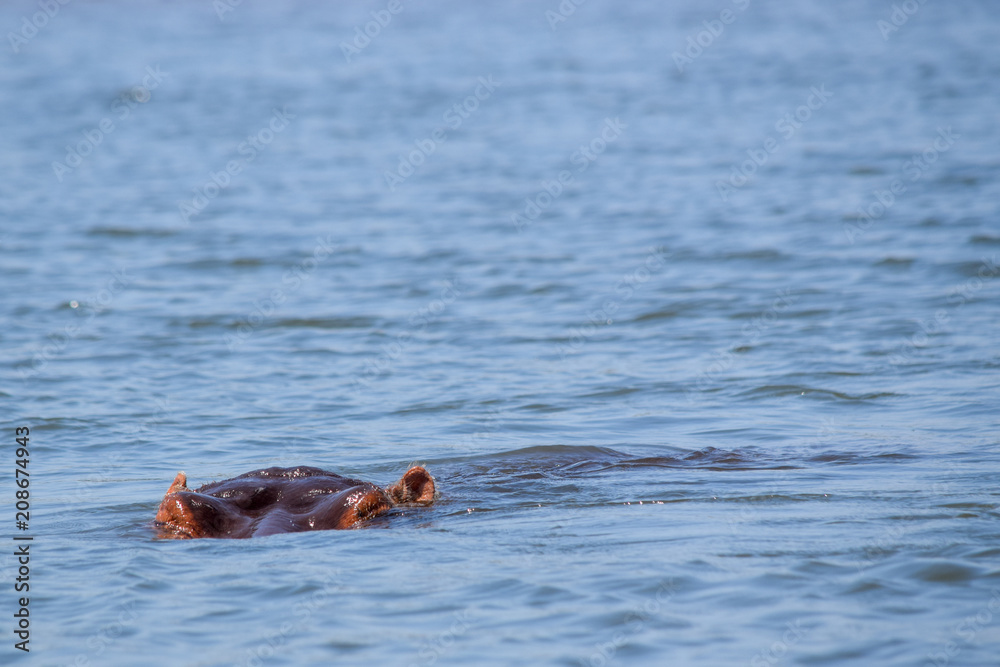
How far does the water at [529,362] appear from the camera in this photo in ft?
→ 17.0

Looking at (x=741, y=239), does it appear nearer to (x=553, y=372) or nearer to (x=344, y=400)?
(x=553, y=372)

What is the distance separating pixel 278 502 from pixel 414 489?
668 mm

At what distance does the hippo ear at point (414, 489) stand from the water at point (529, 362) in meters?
0.08

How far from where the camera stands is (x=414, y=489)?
20.9 ft

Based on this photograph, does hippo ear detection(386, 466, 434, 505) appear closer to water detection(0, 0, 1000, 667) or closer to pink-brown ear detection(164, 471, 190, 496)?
water detection(0, 0, 1000, 667)

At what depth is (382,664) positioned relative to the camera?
15.6 ft

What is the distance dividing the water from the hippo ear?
0.08 metres

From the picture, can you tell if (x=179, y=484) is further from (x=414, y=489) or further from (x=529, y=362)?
(x=529, y=362)

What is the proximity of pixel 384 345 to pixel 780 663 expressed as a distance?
724 cm

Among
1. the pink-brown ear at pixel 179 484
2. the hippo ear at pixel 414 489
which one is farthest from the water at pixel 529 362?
the pink-brown ear at pixel 179 484

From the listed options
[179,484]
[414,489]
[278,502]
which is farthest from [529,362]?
[179,484]

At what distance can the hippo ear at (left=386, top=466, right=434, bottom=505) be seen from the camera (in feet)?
20.7

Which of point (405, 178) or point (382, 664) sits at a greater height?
point (405, 178)

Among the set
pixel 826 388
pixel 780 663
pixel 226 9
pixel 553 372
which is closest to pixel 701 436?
pixel 826 388
